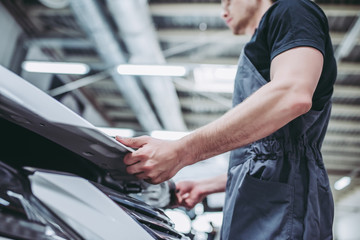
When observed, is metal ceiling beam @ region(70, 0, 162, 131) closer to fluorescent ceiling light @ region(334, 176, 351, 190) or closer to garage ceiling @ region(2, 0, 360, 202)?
garage ceiling @ region(2, 0, 360, 202)

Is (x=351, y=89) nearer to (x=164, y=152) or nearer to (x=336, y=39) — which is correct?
(x=336, y=39)

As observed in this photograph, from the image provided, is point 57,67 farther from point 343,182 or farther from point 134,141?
point 343,182

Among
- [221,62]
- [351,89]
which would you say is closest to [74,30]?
[221,62]

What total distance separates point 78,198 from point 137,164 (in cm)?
23

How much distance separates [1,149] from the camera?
81 cm

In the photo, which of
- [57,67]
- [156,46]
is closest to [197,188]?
[156,46]

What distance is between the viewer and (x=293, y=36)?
0.92m

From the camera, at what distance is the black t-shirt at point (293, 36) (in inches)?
36.5

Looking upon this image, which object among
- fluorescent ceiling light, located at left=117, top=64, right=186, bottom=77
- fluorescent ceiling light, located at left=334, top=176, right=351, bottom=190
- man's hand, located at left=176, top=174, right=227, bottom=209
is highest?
fluorescent ceiling light, located at left=334, top=176, right=351, bottom=190

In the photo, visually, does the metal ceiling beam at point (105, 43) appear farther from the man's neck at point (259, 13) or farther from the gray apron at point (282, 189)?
the gray apron at point (282, 189)

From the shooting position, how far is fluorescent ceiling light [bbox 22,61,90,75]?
4.59 metres

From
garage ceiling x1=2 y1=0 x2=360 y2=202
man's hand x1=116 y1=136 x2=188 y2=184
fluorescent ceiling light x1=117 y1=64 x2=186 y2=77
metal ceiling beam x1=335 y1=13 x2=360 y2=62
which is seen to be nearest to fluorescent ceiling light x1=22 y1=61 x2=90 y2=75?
garage ceiling x1=2 y1=0 x2=360 y2=202

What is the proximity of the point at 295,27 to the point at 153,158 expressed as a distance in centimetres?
54

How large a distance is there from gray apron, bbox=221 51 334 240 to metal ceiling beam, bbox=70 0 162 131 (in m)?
3.13
